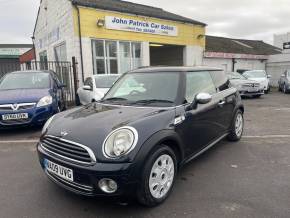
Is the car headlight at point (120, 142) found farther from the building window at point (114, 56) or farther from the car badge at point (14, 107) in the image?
the building window at point (114, 56)

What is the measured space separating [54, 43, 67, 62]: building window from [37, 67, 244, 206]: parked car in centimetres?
1073

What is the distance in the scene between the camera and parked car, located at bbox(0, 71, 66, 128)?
5.95m

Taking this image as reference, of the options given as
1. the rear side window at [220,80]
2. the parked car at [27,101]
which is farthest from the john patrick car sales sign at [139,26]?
the rear side window at [220,80]

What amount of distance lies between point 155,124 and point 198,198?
106 cm

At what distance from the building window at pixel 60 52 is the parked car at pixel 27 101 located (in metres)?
6.82

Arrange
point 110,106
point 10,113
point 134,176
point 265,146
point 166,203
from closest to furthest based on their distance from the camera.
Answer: point 134,176, point 166,203, point 110,106, point 265,146, point 10,113

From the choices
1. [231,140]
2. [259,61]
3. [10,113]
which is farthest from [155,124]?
[259,61]

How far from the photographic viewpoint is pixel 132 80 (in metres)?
4.19

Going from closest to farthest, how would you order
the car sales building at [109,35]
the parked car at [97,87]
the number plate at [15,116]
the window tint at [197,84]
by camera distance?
1. the window tint at [197,84]
2. the number plate at [15,116]
3. the parked car at [97,87]
4. the car sales building at [109,35]

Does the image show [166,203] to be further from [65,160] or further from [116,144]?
[65,160]

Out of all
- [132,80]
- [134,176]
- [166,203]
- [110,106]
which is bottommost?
[166,203]

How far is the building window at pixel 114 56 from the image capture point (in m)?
13.0

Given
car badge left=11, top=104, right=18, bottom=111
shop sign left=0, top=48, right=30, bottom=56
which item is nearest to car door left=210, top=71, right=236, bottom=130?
car badge left=11, top=104, right=18, bottom=111

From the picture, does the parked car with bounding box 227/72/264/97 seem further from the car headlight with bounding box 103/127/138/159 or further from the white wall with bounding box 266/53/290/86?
the car headlight with bounding box 103/127/138/159
